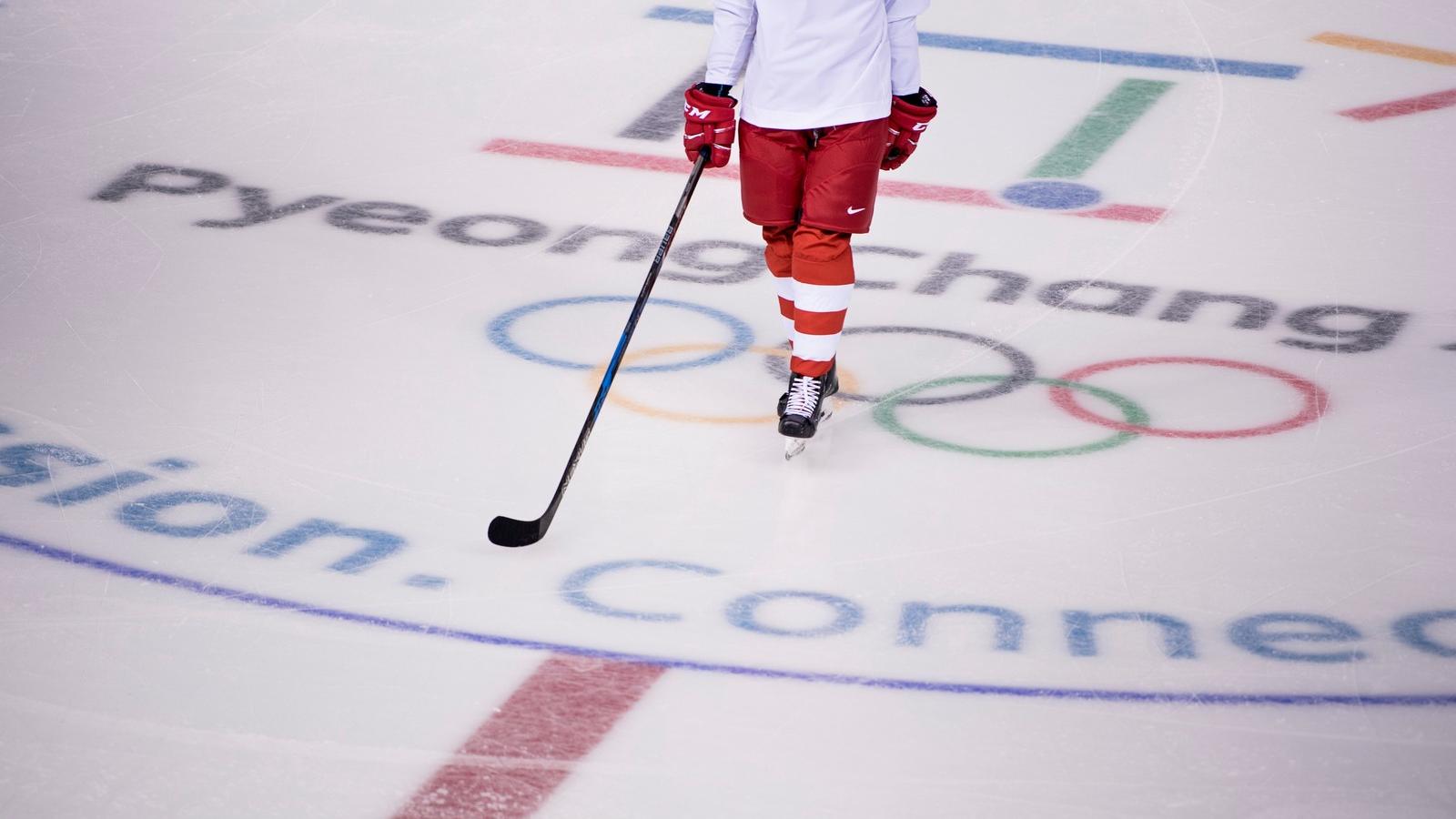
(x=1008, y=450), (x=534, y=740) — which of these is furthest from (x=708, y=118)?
(x=534, y=740)

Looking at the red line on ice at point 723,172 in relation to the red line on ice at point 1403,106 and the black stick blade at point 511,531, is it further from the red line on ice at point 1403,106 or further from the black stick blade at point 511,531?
the black stick blade at point 511,531

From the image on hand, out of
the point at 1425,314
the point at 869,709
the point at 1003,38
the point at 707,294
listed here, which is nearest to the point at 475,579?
the point at 869,709

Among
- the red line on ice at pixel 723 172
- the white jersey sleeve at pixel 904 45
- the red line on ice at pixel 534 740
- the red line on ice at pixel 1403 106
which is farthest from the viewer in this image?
the red line on ice at pixel 1403 106

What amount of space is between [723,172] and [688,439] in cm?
190

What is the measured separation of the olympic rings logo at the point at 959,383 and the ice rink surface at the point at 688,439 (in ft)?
0.05

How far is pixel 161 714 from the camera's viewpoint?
8.52 ft

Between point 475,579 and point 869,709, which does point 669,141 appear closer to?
point 475,579

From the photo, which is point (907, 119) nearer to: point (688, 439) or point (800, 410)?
point (800, 410)

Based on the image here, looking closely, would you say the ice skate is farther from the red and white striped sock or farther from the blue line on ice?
the blue line on ice

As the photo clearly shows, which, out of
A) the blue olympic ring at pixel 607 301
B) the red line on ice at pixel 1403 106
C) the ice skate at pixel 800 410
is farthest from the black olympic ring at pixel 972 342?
the red line on ice at pixel 1403 106

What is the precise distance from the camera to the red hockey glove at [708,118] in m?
3.59

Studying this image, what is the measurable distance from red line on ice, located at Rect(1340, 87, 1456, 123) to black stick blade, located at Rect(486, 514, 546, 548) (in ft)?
Result: 11.9

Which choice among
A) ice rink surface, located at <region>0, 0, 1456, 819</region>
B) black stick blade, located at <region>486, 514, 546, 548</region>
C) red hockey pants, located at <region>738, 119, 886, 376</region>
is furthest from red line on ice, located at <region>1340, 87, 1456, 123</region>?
black stick blade, located at <region>486, 514, 546, 548</region>

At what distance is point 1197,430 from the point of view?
3.81 metres
